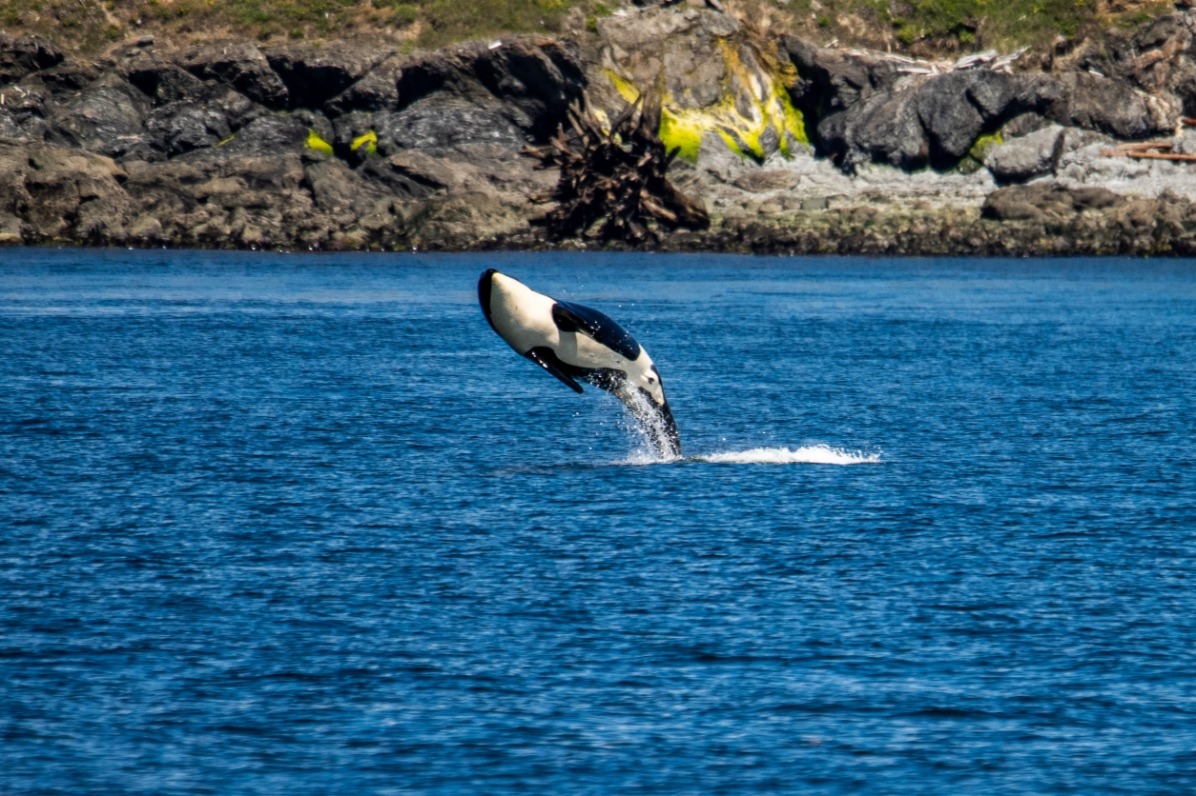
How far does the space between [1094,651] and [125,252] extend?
3441 inches

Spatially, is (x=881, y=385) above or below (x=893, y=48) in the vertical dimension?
below

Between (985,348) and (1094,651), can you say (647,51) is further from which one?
(1094,651)

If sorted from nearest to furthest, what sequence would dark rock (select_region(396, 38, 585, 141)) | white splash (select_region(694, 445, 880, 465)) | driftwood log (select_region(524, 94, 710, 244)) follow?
white splash (select_region(694, 445, 880, 465)) < driftwood log (select_region(524, 94, 710, 244)) < dark rock (select_region(396, 38, 585, 141))

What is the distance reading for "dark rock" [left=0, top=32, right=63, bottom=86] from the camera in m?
108

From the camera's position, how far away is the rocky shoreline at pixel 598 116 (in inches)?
3996

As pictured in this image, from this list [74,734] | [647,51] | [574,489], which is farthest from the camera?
[647,51]

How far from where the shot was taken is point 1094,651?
57.8 ft

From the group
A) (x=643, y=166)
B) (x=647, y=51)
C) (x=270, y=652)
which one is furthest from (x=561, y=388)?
(x=647, y=51)

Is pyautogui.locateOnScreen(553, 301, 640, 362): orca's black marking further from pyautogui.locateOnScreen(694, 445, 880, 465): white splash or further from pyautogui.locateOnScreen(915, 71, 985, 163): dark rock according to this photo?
pyautogui.locateOnScreen(915, 71, 985, 163): dark rock

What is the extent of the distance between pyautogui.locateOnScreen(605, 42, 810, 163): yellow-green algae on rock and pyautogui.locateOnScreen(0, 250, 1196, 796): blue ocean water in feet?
210

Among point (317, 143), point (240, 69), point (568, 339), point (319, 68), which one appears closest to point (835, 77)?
point (319, 68)

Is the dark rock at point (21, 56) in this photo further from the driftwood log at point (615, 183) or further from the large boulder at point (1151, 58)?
the large boulder at point (1151, 58)

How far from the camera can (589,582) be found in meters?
20.5

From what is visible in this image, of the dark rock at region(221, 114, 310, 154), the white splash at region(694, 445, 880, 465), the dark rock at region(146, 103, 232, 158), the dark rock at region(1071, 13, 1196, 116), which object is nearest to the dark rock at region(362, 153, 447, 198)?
the dark rock at region(221, 114, 310, 154)
